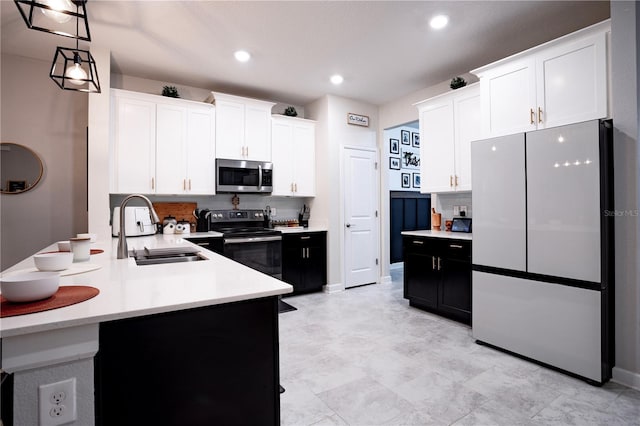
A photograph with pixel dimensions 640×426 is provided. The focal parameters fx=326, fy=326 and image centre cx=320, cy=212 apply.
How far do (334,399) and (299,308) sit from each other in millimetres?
1902

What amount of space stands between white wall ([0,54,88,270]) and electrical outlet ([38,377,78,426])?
3.44 meters

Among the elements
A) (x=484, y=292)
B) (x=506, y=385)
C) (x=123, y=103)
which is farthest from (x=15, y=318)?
(x=123, y=103)

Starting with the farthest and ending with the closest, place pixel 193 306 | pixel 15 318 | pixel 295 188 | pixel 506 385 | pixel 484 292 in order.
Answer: pixel 295 188
pixel 484 292
pixel 506 385
pixel 193 306
pixel 15 318

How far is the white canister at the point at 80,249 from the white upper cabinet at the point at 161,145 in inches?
76.9

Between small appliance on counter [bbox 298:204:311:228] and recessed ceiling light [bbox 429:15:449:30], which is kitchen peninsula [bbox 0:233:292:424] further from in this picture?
small appliance on counter [bbox 298:204:311:228]

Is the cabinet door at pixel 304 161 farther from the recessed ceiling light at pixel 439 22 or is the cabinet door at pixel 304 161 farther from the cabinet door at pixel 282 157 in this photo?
the recessed ceiling light at pixel 439 22

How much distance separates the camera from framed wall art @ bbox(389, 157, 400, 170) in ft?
20.7

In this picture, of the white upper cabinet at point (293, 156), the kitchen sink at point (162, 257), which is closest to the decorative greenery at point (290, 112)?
the white upper cabinet at point (293, 156)

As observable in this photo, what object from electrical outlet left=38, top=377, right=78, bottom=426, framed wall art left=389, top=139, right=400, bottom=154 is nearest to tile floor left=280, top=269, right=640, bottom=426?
electrical outlet left=38, top=377, right=78, bottom=426

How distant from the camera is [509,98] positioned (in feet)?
9.56

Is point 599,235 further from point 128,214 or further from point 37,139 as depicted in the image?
point 37,139

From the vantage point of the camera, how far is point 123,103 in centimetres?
356

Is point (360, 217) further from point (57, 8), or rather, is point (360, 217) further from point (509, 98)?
point (57, 8)

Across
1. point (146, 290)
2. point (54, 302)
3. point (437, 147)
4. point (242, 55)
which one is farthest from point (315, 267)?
point (54, 302)
